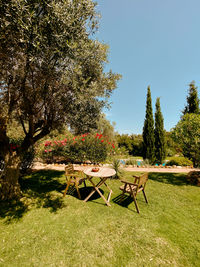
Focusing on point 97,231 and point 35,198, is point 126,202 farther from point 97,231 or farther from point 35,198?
point 35,198

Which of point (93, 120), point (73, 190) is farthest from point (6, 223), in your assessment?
point (93, 120)

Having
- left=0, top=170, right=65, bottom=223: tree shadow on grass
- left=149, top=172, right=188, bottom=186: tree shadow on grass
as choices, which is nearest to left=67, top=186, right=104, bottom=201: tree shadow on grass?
left=0, top=170, right=65, bottom=223: tree shadow on grass

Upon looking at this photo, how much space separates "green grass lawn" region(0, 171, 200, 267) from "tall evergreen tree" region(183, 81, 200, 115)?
29.6ft

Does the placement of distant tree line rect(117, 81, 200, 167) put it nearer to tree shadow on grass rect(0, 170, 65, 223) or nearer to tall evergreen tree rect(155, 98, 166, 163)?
tall evergreen tree rect(155, 98, 166, 163)

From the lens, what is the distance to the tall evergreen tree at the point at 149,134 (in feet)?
44.7

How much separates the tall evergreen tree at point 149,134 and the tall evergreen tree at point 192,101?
354 centimetres

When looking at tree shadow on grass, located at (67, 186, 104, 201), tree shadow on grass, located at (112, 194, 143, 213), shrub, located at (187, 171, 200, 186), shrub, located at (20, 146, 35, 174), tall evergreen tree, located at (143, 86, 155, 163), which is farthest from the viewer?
tall evergreen tree, located at (143, 86, 155, 163)

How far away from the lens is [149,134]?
14.0 metres

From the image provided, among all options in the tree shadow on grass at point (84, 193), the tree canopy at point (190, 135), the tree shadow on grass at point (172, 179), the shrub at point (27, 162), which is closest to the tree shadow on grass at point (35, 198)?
the tree shadow on grass at point (84, 193)

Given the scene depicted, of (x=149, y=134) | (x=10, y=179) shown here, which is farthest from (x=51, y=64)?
(x=149, y=134)

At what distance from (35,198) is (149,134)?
1241 centimetres

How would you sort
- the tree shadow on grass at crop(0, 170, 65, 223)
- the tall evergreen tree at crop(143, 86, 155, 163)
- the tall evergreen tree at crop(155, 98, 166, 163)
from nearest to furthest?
the tree shadow on grass at crop(0, 170, 65, 223) < the tall evergreen tree at crop(143, 86, 155, 163) < the tall evergreen tree at crop(155, 98, 166, 163)

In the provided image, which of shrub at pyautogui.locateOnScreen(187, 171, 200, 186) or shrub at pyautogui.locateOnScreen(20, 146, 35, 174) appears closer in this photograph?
shrub at pyautogui.locateOnScreen(187, 171, 200, 186)

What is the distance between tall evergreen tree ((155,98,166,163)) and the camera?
13789 millimetres
